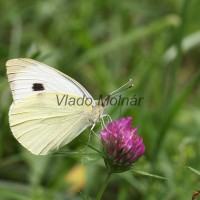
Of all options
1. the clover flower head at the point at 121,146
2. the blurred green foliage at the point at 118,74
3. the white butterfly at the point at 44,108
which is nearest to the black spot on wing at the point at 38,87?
the white butterfly at the point at 44,108

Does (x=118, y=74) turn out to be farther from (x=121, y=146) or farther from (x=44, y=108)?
(x=121, y=146)

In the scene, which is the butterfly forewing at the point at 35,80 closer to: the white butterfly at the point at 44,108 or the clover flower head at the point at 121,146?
the white butterfly at the point at 44,108

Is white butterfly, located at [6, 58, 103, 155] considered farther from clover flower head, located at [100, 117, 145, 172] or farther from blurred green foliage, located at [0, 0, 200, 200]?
clover flower head, located at [100, 117, 145, 172]

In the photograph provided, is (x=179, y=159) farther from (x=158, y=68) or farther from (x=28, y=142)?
(x=158, y=68)

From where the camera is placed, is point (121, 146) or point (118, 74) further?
point (118, 74)

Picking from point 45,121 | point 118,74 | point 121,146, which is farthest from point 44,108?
point 118,74

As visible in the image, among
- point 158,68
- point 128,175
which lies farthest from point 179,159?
point 158,68
